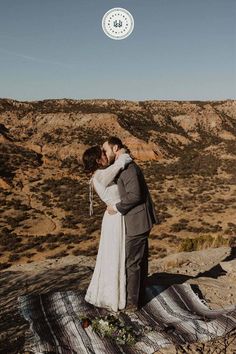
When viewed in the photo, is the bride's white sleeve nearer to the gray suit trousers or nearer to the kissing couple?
the kissing couple

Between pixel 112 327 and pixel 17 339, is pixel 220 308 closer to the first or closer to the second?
pixel 112 327

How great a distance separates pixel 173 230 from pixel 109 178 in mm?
18413

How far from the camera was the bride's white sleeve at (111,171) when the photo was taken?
5.00m

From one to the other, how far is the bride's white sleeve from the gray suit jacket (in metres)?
0.10

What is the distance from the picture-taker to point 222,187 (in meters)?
35.6

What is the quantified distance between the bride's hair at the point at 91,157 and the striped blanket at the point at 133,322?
181cm

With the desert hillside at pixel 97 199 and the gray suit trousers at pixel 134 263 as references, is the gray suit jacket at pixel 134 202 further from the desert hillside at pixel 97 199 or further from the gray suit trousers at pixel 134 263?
the desert hillside at pixel 97 199

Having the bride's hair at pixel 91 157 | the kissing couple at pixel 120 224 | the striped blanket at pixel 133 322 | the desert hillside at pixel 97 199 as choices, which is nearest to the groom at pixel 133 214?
the kissing couple at pixel 120 224

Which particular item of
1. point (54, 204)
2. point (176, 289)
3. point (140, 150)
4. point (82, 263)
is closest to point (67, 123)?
point (140, 150)

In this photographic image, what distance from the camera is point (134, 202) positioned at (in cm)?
496

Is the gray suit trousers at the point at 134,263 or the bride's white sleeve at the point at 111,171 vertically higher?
the bride's white sleeve at the point at 111,171

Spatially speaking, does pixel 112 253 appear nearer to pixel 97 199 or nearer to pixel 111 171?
pixel 111 171

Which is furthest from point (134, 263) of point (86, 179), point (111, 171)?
point (86, 179)

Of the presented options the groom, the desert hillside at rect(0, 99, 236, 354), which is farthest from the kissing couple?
the desert hillside at rect(0, 99, 236, 354)
